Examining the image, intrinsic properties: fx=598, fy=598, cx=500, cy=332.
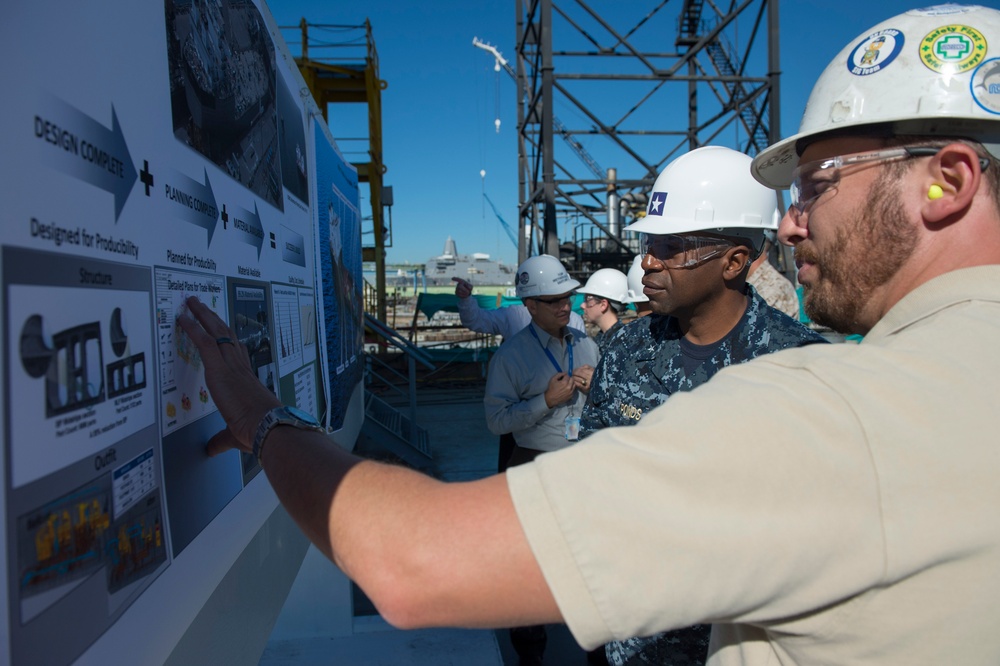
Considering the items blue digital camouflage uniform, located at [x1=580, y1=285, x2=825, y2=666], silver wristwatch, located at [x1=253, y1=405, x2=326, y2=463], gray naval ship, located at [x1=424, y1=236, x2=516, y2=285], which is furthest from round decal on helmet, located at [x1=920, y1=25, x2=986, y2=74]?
gray naval ship, located at [x1=424, y1=236, x2=516, y2=285]

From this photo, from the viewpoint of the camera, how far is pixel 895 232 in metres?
1.07

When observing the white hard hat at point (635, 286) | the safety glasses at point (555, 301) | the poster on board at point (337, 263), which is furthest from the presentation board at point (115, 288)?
the white hard hat at point (635, 286)

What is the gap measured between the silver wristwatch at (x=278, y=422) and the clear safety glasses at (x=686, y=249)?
5.64 ft

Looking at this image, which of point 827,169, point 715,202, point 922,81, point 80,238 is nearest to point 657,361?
point 715,202

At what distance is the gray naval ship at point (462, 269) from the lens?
53.7 meters

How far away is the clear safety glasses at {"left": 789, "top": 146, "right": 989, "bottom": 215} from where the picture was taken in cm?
111

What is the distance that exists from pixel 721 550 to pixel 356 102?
14.9 metres

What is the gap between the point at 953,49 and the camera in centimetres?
115

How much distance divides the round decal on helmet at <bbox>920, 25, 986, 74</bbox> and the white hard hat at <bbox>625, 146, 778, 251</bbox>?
4.17 feet

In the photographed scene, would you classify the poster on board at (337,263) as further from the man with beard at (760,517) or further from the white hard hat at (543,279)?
the man with beard at (760,517)

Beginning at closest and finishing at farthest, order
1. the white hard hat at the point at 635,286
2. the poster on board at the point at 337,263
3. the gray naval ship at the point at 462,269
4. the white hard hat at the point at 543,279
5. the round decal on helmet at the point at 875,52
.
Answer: the round decal on helmet at the point at 875,52 < the poster on board at the point at 337,263 < the white hard hat at the point at 543,279 < the white hard hat at the point at 635,286 < the gray naval ship at the point at 462,269

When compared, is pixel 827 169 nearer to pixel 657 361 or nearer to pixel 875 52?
pixel 875 52

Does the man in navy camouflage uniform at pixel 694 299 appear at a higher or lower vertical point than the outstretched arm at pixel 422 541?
higher

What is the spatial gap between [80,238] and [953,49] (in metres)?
1.59
